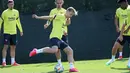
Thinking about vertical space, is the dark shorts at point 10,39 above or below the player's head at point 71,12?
below

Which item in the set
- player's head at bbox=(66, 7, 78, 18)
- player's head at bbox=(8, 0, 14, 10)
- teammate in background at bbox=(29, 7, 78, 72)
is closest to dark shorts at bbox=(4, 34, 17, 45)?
player's head at bbox=(8, 0, 14, 10)

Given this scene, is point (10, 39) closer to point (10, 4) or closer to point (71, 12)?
point (10, 4)

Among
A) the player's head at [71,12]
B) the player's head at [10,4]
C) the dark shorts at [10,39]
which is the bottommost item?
the dark shorts at [10,39]

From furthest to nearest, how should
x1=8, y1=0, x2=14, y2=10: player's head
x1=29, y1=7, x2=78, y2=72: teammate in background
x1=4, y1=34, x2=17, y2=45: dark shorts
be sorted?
x1=4, y1=34, x2=17, y2=45: dark shorts, x1=8, y1=0, x2=14, y2=10: player's head, x1=29, y1=7, x2=78, y2=72: teammate in background

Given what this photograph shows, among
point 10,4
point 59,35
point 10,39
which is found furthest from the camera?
point 10,39

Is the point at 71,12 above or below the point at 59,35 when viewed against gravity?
above

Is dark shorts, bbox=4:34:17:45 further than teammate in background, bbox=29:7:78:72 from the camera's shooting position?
Yes

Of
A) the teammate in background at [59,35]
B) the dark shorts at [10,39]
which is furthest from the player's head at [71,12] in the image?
the dark shorts at [10,39]

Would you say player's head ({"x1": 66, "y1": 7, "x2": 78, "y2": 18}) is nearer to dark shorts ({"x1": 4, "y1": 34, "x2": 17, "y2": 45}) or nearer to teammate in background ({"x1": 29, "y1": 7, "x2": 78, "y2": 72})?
teammate in background ({"x1": 29, "y1": 7, "x2": 78, "y2": 72})

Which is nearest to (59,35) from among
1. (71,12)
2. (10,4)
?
(71,12)

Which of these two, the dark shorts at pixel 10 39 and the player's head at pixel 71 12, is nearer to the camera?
the player's head at pixel 71 12

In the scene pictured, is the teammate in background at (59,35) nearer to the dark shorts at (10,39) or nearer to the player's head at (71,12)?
the player's head at (71,12)

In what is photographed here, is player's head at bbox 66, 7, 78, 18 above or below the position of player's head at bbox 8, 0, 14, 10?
below

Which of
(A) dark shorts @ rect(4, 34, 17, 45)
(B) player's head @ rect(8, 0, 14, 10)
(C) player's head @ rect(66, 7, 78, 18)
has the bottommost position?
(A) dark shorts @ rect(4, 34, 17, 45)
